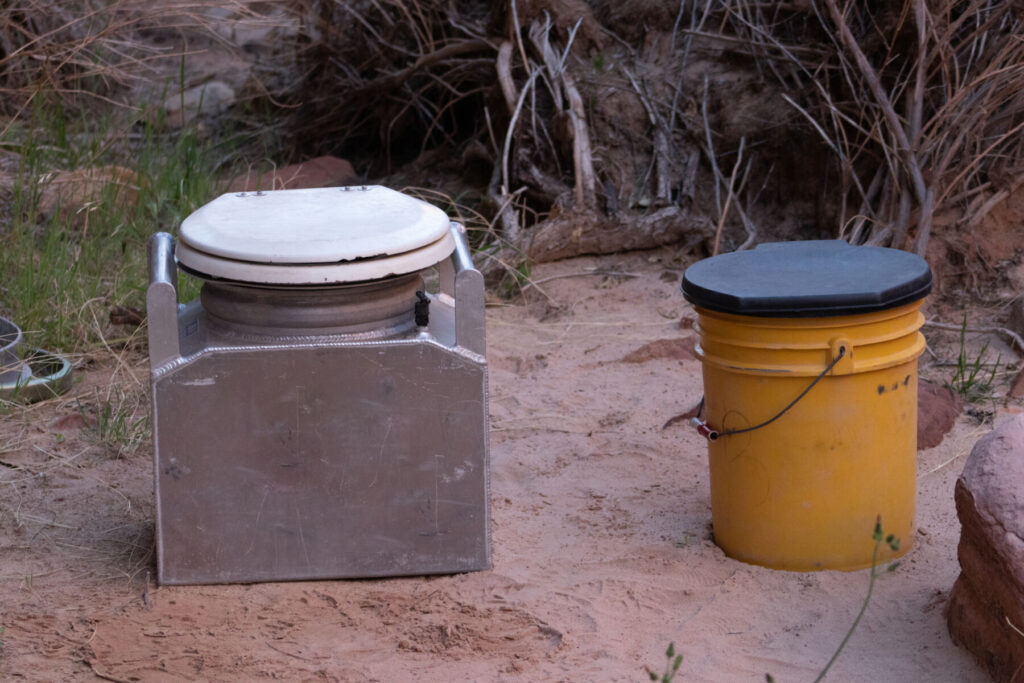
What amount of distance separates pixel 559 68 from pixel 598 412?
8.32 feet

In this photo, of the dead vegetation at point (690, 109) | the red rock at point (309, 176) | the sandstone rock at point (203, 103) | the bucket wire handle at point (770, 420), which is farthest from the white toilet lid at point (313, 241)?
the sandstone rock at point (203, 103)

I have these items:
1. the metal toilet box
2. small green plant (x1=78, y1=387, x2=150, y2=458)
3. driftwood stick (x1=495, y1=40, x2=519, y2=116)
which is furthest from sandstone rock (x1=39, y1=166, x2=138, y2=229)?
the metal toilet box

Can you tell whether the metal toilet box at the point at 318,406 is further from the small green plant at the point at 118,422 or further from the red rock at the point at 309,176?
the red rock at the point at 309,176

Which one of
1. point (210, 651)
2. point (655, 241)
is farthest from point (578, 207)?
point (210, 651)

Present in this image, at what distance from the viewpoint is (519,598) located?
2814 millimetres

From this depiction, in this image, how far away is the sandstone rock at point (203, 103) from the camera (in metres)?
8.20

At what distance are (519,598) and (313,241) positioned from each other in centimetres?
106

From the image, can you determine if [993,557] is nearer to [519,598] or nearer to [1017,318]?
[519,598]

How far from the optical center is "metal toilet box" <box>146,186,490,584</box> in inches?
105

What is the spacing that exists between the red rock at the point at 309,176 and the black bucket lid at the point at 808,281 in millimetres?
4073

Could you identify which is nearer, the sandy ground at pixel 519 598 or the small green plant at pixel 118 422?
the sandy ground at pixel 519 598

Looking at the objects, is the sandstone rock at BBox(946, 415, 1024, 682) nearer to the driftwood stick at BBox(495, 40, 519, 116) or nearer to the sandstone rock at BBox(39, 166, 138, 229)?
the driftwood stick at BBox(495, 40, 519, 116)

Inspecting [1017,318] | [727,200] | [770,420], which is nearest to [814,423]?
[770,420]

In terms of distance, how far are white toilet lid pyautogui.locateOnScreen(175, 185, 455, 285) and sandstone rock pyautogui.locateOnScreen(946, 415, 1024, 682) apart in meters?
1.41
